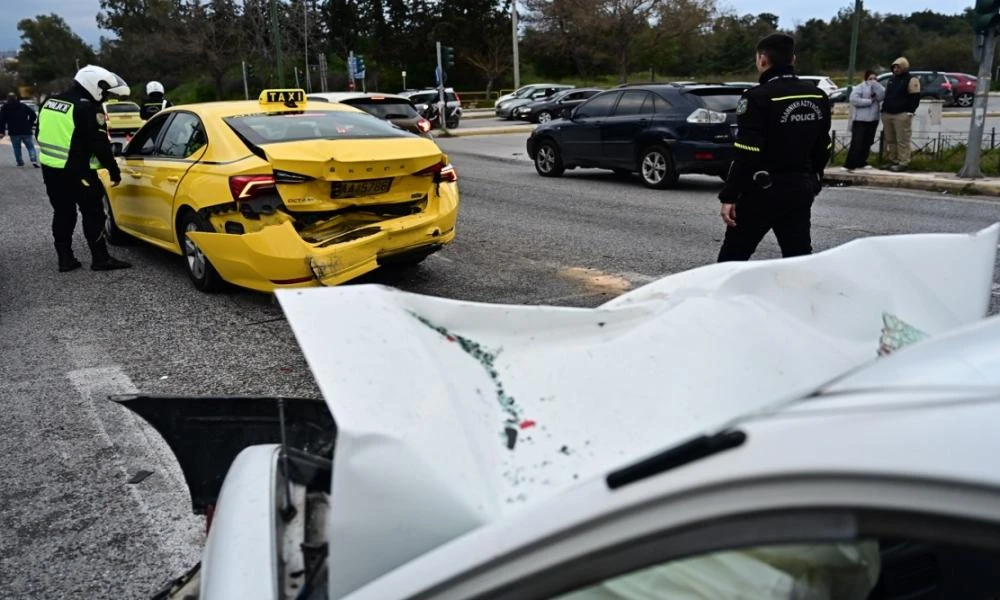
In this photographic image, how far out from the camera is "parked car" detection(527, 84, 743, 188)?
12320 mm

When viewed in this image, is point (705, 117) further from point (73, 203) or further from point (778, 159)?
point (73, 203)

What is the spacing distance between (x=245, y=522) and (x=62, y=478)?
2.45 metres

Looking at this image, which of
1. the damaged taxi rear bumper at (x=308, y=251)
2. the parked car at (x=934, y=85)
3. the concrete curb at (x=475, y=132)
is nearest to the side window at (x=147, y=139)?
the damaged taxi rear bumper at (x=308, y=251)

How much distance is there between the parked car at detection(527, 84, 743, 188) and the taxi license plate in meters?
7.21

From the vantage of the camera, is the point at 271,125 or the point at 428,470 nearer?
the point at 428,470

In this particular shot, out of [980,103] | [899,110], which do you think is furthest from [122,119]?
[980,103]

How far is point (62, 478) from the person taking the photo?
3803 mm

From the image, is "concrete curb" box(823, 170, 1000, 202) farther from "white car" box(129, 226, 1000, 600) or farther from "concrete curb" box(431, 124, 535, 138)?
"concrete curb" box(431, 124, 535, 138)

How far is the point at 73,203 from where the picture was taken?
788 cm

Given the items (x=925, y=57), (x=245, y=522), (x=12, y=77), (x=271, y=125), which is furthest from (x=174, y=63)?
(x=245, y=522)

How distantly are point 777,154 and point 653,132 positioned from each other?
801cm

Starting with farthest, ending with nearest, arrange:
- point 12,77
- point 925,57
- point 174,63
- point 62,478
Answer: point 12,77, point 174,63, point 925,57, point 62,478

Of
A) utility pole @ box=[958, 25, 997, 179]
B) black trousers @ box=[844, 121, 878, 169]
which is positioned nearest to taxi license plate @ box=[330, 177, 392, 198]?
utility pole @ box=[958, 25, 997, 179]

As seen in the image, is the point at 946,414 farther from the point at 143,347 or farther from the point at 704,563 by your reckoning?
the point at 143,347
